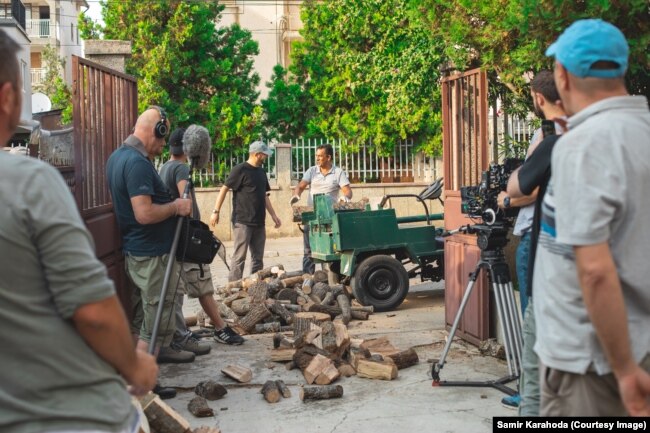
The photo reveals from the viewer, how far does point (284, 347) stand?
271 inches

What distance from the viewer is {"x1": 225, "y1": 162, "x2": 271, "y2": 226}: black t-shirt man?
10.3 metres

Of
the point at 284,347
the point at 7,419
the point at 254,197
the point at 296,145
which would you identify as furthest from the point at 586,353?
the point at 296,145

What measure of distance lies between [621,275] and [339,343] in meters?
4.26

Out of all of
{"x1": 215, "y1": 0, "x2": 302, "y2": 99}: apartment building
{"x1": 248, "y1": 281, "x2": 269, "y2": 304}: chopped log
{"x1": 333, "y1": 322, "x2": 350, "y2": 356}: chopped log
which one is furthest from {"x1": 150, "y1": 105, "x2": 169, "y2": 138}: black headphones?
{"x1": 215, "y1": 0, "x2": 302, "y2": 99}: apartment building

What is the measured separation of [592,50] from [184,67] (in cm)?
1913

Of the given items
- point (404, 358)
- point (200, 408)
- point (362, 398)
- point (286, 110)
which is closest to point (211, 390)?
point (200, 408)

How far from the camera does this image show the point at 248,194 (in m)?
10.4

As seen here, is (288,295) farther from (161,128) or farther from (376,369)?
(161,128)

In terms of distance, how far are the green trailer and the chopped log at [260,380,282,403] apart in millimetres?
3494

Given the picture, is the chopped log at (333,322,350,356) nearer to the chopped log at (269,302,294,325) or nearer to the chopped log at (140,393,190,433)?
the chopped log at (269,302,294,325)

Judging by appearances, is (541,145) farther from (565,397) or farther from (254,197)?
(254,197)

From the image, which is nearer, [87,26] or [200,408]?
[200,408]

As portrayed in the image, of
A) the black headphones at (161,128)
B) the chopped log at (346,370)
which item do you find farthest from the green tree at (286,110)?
the chopped log at (346,370)

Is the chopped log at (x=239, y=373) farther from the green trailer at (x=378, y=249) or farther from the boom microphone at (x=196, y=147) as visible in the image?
the green trailer at (x=378, y=249)
